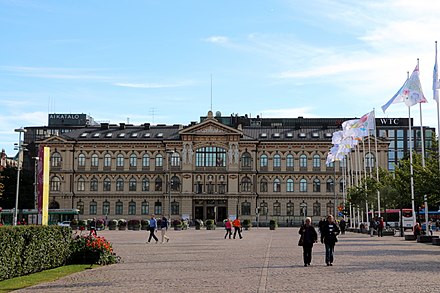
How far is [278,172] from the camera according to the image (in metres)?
124

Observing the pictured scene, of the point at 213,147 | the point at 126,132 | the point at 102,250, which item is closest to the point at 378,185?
the point at 102,250

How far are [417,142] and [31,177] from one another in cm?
8571

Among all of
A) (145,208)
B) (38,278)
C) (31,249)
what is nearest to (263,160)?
(145,208)

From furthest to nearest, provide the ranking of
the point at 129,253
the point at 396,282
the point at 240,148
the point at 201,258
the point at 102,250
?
the point at 240,148 → the point at 129,253 → the point at 201,258 → the point at 102,250 → the point at 396,282

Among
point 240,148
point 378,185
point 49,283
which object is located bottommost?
point 49,283

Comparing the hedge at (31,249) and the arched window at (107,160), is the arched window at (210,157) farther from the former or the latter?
the hedge at (31,249)

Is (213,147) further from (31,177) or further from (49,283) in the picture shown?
(49,283)

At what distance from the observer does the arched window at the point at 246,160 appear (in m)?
123

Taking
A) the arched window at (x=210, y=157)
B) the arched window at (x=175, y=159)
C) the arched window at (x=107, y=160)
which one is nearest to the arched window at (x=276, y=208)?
the arched window at (x=210, y=157)

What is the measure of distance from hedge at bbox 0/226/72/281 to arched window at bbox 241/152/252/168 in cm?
9397

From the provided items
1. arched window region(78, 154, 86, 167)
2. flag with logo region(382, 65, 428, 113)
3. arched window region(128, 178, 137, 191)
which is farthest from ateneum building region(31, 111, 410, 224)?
flag with logo region(382, 65, 428, 113)

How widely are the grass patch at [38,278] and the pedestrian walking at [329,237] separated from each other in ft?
31.3

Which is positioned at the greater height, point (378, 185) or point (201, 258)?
point (378, 185)

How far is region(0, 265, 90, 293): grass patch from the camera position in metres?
20.6
